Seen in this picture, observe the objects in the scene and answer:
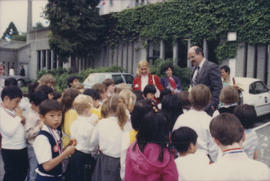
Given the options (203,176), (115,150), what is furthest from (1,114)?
(203,176)

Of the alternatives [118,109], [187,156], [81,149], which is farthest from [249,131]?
[81,149]

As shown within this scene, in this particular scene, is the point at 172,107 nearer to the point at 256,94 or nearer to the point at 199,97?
the point at 199,97

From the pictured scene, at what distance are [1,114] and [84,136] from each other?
1.09 metres

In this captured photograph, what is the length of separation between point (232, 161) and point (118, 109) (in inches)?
65.9

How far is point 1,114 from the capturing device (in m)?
3.84

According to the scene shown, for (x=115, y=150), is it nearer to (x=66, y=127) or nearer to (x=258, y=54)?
(x=66, y=127)

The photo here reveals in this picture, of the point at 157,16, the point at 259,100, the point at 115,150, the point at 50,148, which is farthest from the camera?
the point at 157,16

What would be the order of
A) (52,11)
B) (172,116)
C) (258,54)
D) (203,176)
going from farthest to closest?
(52,11) < (258,54) < (172,116) < (203,176)

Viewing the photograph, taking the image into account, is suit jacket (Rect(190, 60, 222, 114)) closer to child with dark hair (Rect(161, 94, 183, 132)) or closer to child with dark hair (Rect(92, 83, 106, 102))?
child with dark hair (Rect(161, 94, 183, 132))

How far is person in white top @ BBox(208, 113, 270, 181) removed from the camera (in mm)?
2104

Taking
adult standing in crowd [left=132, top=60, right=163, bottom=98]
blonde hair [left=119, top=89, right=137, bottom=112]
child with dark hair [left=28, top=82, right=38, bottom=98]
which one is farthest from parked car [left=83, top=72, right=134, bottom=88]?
blonde hair [left=119, top=89, right=137, bottom=112]

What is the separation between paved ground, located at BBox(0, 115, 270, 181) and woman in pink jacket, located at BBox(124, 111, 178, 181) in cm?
341

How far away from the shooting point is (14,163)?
385 cm

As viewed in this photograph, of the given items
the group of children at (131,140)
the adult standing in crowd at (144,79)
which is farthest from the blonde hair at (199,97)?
the adult standing in crowd at (144,79)
